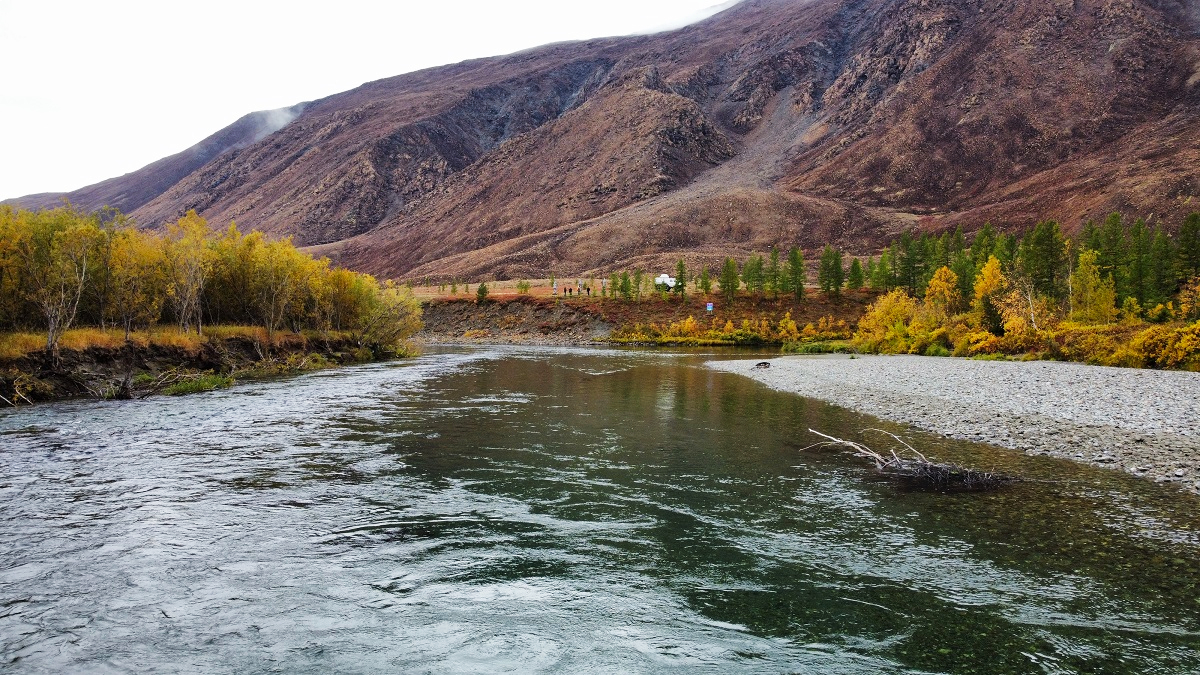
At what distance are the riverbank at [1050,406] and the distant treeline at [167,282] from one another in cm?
3656

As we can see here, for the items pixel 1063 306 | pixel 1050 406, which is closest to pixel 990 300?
pixel 1063 306

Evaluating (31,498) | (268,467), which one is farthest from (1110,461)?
(31,498)

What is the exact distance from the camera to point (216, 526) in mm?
13102

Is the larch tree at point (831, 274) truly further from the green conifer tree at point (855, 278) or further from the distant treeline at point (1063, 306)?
the distant treeline at point (1063, 306)

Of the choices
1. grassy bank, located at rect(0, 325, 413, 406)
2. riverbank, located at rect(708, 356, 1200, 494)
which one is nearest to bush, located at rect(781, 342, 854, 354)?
riverbank, located at rect(708, 356, 1200, 494)

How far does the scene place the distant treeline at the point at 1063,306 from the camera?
40000 mm

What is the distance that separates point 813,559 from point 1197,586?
5.35 m

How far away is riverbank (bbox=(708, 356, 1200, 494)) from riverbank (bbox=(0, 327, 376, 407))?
32.5 metres

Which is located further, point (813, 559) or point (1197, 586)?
point (813, 559)

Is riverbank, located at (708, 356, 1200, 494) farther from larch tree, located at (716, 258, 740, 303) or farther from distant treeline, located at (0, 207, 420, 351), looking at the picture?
larch tree, located at (716, 258, 740, 303)

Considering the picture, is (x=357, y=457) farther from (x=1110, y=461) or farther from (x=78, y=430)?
(x=1110, y=461)

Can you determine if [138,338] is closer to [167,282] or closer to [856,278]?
[167,282]

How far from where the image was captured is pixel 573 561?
11266 mm

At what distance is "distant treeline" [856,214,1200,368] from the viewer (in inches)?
1575
